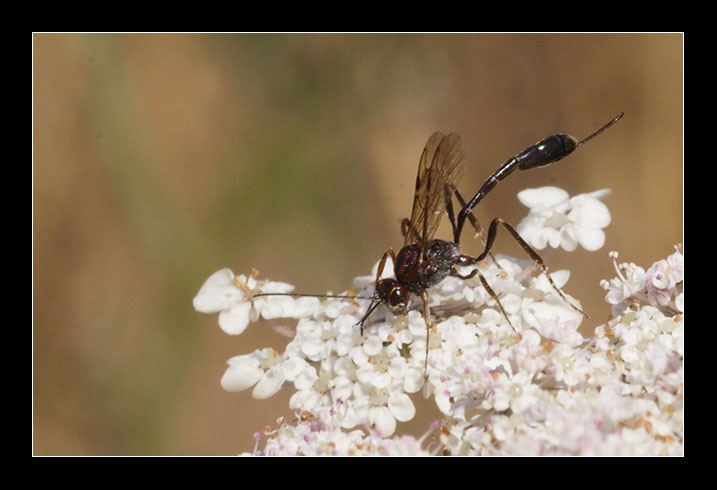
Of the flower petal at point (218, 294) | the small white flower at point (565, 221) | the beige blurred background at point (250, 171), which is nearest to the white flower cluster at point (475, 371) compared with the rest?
the flower petal at point (218, 294)

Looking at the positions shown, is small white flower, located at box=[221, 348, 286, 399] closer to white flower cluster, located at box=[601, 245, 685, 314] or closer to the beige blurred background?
white flower cluster, located at box=[601, 245, 685, 314]

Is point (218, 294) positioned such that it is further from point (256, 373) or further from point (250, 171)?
point (250, 171)

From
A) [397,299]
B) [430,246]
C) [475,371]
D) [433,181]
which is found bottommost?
[475,371]

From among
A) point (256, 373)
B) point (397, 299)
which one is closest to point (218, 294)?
point (256, 373)

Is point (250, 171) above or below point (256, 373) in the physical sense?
above

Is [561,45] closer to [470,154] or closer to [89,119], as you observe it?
[470,154]

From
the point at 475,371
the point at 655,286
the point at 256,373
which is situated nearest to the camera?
A: the point at 475,371

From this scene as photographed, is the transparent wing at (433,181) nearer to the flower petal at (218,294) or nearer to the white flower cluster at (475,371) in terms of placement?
the white flower cluster at (475,371)
